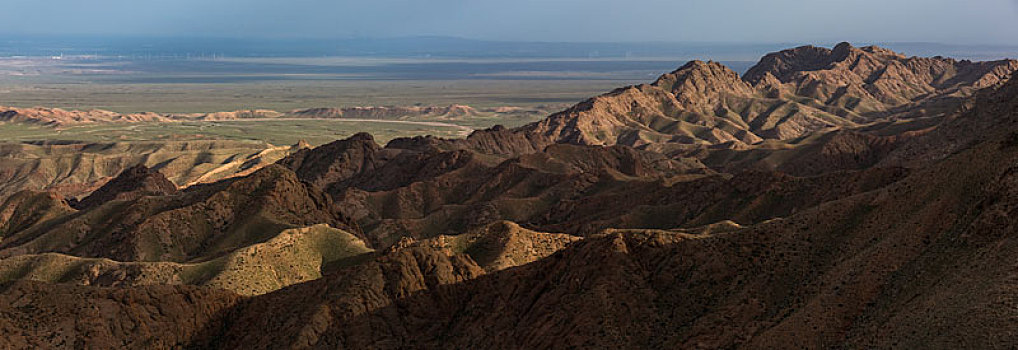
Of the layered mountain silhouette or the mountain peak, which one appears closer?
the layered mountain silhouette

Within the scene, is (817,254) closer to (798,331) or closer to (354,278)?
(798,331)

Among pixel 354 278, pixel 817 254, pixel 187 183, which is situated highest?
pixel 817 254

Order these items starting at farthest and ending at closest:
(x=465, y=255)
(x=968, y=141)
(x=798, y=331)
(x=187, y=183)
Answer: (x=187, y=183) < (x=968, y=141) < (x=465, y=255) < (x=798, y=331)

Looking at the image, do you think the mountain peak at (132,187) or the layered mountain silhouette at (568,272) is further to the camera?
the mountain peak at (132,187)

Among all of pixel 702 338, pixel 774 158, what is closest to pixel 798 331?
pixel 702 338

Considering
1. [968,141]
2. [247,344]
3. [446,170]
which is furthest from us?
[446,170]

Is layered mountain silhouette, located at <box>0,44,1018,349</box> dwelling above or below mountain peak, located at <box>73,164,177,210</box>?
above

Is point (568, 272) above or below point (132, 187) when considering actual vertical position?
above

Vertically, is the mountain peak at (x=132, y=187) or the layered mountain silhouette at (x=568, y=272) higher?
the layered mountain silhouette at (x=568, y=272)

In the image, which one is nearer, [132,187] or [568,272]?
[568,272]

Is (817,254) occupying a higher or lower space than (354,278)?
higher

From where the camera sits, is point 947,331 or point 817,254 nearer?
point 947,331
